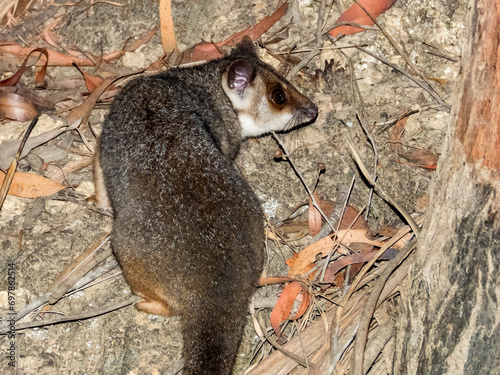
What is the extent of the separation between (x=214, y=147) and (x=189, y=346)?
4.76ft

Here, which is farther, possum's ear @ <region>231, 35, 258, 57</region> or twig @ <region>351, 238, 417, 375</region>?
possum's ear @ <region>231, 35, 258, 57</region>

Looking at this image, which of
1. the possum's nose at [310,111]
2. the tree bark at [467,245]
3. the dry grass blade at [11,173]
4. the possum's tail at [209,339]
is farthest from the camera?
the possum's nose at [310,111]

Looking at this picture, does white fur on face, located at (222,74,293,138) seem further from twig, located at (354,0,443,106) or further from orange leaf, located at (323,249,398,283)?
orange leaf, located at (323,249,398,283)

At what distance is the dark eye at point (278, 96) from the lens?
5.17m

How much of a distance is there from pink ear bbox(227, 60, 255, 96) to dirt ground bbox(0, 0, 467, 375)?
1.97 feet

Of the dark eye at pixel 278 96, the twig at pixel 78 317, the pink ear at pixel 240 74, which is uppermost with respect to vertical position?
the pink ear at pixel 240 74

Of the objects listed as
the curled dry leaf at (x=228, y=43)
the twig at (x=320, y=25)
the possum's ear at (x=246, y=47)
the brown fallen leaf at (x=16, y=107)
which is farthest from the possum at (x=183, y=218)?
the twig at (x=320, y=25)

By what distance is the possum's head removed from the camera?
502 centimetres

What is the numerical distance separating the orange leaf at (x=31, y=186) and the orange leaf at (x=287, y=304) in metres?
2.16

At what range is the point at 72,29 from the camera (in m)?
5.74

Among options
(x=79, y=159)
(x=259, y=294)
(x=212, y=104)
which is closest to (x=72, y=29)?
(x=79, y=159)

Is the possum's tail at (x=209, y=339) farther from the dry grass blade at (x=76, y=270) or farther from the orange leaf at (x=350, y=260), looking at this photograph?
the dry grass blade at (x=76, y=270)

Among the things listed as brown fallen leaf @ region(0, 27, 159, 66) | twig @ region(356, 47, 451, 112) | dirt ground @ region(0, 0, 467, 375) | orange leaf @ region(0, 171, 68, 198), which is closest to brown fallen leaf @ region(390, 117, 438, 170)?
dirt ground @ region(0, 0, 467, 375)

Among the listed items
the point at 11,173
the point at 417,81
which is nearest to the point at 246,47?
the point at 417,81
